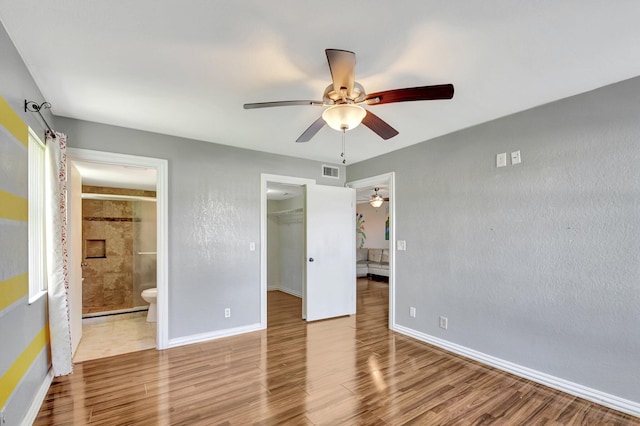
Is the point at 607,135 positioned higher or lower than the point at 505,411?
higher

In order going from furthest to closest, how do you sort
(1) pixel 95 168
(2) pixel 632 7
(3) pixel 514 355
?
(1) pixel 95 168 < (3) pixel 514 355 < (2) pixel 632 7

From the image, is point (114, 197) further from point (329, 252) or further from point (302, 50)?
point (302, 50)

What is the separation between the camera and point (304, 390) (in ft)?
8.26

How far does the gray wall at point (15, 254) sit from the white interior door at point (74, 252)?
934mm

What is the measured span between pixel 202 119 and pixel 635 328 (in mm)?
3967

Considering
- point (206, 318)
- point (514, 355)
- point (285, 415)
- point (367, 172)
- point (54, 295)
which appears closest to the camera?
point (285, 415)

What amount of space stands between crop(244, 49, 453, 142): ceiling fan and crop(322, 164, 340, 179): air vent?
2.52 m

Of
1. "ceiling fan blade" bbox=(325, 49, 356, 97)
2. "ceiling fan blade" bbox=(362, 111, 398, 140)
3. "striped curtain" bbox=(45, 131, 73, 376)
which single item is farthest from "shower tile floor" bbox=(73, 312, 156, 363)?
"ceiling fan blade" bbox=(325, 49, 356, 97)

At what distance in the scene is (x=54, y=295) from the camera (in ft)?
8.45

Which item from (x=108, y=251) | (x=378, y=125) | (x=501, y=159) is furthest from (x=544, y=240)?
(x=108, y=251)

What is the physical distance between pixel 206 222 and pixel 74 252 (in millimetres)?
1348

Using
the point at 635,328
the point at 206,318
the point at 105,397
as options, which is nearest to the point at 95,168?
the point at 206,318

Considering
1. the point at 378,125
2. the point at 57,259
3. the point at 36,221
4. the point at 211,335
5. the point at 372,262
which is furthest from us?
the point at 372,262

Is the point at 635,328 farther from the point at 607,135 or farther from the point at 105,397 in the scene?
the point at 105,397
